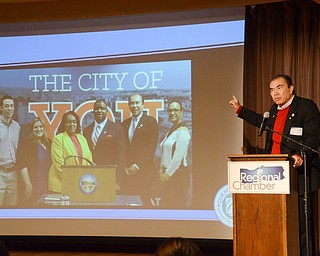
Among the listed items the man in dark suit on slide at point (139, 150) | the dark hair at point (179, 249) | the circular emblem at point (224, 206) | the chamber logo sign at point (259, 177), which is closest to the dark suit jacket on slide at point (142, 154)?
the man in dark suit on slide at point (139, 150)

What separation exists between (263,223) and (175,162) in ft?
5.87

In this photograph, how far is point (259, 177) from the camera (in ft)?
13.5

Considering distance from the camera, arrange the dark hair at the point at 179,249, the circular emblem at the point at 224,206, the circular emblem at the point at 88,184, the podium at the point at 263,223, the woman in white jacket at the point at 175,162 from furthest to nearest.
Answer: the circular emblem at the point at 88,184
the woman in white jacket at the point at 175,162
the circular emblem at the point at 224,206
the podium at the point at 263,223
the dark hair at the point at 179,249

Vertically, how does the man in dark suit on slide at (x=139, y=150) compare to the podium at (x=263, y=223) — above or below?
above

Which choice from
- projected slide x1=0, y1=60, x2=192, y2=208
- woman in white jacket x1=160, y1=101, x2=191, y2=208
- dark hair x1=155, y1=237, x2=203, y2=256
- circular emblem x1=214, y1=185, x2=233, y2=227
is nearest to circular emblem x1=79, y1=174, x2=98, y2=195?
projected slide x1=0, y1=60, x2=192, y2=208

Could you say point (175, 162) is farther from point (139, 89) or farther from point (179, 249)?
point (179, 249)

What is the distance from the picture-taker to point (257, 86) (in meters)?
5.59

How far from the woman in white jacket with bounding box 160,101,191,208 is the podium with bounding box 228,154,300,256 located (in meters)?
1.59

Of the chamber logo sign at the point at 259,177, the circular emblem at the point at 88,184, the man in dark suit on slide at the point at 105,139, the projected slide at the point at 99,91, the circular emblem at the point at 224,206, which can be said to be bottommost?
the circular emblem at the point at 224,206

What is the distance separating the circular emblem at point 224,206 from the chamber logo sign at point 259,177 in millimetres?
1494

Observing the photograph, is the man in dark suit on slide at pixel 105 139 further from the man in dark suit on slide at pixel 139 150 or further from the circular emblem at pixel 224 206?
the circular emblem at pixel 224 206

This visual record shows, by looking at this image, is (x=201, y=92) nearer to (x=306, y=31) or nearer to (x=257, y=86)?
(x=257, y=86)

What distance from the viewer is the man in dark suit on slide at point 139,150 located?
583 cm

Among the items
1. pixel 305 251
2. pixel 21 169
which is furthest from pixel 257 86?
pixel 21 169
